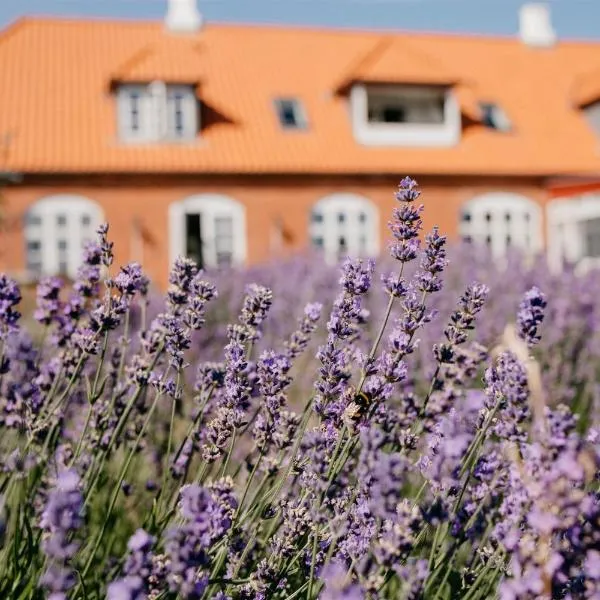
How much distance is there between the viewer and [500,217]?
2131cm

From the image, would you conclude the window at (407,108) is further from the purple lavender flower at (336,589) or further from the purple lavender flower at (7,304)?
the purple lavender flower at (336,589)

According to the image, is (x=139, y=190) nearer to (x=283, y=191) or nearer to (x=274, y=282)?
(x=283, y=191)

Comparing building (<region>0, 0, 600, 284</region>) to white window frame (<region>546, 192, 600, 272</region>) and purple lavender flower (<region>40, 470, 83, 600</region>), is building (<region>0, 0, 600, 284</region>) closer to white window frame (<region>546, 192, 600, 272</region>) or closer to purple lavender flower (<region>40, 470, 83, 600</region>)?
white window frame (<region>546, 192, 600, 272</region>)

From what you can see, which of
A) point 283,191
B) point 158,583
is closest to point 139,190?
point 283,191

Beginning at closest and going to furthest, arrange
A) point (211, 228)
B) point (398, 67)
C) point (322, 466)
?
1. point (322, 466)
2. point (211, 228)
3. point (398, 67)

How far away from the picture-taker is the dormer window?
65.8 ft

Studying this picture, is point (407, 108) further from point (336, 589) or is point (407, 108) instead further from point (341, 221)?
point (336, 589)

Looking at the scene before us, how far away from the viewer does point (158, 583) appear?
1.62 metres

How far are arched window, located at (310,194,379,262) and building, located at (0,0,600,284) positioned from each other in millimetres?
28

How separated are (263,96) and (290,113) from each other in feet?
2.31

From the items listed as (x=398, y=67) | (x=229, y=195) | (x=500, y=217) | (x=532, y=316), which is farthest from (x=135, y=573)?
(x=500, y=217)

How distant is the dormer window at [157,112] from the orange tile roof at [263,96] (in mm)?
244

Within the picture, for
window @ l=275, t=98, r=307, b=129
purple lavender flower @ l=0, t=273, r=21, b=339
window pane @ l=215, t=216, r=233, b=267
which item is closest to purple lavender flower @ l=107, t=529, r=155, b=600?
purple lavender flower @ l=0, t=273, r=21, b=339

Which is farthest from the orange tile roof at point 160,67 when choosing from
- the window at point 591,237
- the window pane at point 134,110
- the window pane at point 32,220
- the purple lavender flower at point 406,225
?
the purple lavender flower at point 406,225
